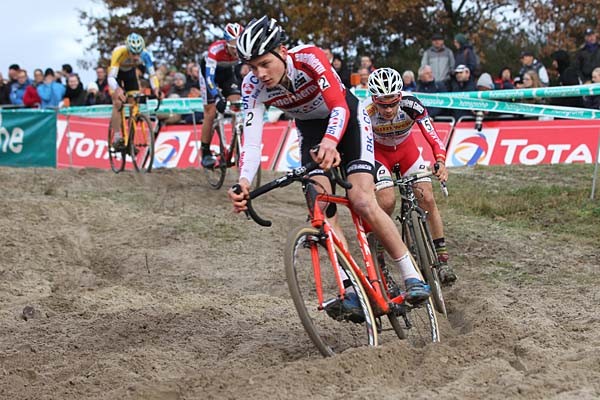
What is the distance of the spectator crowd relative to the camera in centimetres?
1619

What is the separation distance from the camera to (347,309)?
6.00 metres

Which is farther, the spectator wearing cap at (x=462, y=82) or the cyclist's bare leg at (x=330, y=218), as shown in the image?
the spectator wearing cap at (x=462, y=82)

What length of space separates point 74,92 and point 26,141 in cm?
184

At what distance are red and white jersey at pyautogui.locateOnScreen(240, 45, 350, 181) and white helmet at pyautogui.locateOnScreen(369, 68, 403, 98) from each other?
4.03ft

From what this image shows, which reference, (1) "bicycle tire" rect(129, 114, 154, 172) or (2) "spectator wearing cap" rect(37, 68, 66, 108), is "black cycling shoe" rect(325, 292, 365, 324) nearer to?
(1) "bicycle tire" rect(129, 114, 154, 172)

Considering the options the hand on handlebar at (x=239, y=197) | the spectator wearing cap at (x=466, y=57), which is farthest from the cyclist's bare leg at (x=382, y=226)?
the spectator wearing cap at (x=466, y=57)

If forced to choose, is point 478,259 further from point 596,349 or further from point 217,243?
point 596,349

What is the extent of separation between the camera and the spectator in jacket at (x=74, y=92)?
20.6 metres

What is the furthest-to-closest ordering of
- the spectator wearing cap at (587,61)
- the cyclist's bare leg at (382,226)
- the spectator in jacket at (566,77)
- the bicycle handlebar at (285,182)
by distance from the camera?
the spectator wearing cap at (587,61)
the spectator in jacket at (566,77)
the cyclist's bare leg at (382,226)
the bicycle handlebar at (285,182)

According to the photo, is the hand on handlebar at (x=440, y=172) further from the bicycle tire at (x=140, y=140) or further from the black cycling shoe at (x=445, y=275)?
the bicycle tire at (x=140, y=140)

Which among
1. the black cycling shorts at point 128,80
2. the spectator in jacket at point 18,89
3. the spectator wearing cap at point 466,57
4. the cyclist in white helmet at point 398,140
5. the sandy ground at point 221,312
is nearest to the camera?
the sandy ground at point 221,312

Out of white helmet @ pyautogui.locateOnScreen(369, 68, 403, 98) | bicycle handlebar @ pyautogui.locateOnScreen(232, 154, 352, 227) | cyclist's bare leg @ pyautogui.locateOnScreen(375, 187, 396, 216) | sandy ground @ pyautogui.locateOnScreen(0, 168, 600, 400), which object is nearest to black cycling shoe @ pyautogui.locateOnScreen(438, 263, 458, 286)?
sandy ground @ pyautogui.locateOnScreen(0, 168, 600, 400)

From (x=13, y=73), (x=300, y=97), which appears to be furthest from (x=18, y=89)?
(x=300, y=97)

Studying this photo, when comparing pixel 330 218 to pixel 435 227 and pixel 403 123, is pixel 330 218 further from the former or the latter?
pixel 435 227
